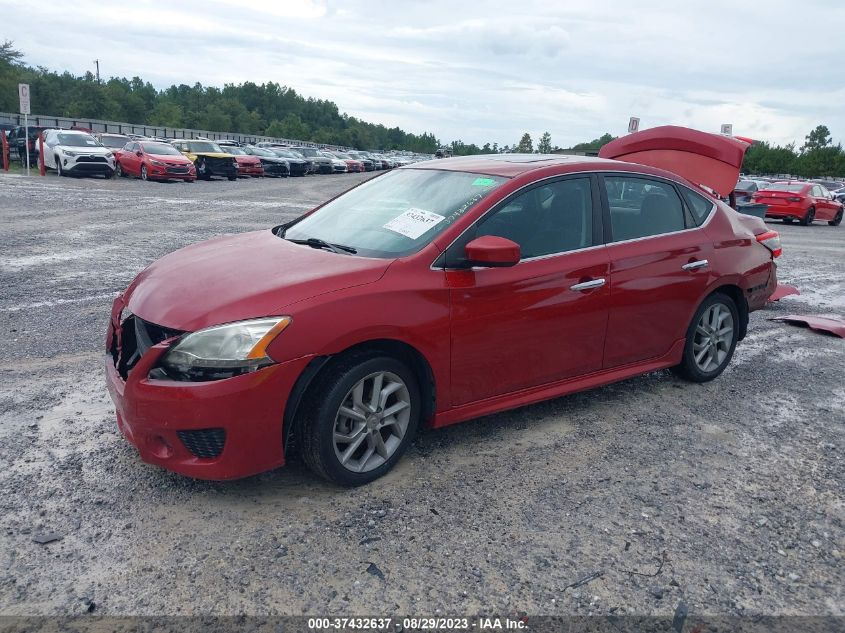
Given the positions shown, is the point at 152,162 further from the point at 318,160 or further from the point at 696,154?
the point at 696,154

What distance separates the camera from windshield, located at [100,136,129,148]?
2900 centimetres

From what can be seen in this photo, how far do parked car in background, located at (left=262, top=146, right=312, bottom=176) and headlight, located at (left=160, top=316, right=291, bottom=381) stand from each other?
36.6 m

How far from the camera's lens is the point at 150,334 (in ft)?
11.3

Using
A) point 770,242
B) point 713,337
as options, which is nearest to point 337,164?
point 770,242

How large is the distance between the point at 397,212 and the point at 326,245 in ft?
1.58

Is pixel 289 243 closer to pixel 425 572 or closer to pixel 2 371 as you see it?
pixel 425 572

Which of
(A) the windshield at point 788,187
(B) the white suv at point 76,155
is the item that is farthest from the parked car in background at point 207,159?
(A) the windshield at point 788,187

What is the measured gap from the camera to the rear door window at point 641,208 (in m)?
4.70

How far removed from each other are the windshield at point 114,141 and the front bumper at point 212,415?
28800 millimetres

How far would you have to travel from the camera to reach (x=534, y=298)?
4090mm

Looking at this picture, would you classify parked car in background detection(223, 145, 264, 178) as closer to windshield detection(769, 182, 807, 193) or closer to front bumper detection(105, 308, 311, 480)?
windshield detection(769, 182, 807, 193)

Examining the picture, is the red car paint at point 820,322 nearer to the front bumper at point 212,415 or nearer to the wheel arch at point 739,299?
the wheel arch at point 739,299

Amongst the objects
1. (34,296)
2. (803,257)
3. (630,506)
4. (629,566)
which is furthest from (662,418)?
(803,257)

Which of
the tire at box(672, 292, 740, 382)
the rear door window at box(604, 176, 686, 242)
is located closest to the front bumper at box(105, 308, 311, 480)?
the rear door window at box(604, 176, 686, 242)
